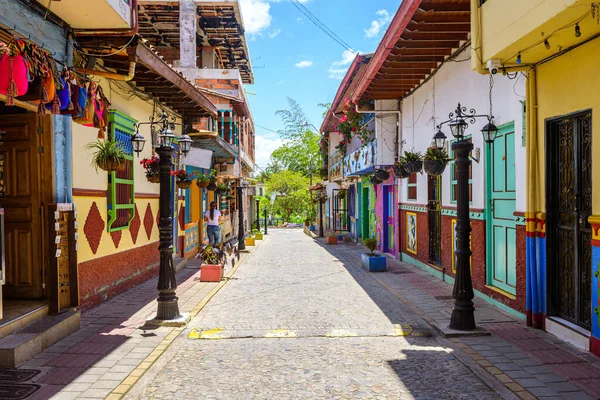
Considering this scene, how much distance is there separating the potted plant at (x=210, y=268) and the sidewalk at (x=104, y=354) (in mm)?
2292

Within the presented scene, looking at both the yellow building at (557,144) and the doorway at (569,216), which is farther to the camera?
the doorway at (569,216)

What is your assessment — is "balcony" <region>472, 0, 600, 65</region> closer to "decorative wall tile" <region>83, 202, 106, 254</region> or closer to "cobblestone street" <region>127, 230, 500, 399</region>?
"cobblestone street" <region>127, 230, 500, 399</region>

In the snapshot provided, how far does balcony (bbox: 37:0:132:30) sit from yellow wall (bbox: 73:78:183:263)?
1.56m

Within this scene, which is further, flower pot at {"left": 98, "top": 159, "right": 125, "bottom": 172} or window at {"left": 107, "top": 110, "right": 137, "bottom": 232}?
window at {"left": 107, "top": 110, "right": 137, "bottom": 232}

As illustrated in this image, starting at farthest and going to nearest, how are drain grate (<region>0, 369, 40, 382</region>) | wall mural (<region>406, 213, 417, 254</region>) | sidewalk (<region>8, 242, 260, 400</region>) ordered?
1. wall mural (<region>406, 213, 417, 254</region>)
2. drain grate (<region>0, 369, 40, 382</region>)
3. sidewalk (<region>8, 242, 260, 400</region>)

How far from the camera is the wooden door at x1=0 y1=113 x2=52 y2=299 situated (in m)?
6.67

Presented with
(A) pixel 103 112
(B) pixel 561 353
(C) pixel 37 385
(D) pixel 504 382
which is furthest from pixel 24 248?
(B) pixel 561 353

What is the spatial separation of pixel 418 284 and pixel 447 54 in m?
4.67

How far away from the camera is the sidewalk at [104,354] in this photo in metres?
4.80

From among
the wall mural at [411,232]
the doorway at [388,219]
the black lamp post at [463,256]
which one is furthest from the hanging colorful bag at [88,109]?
the doorway at [388,219]

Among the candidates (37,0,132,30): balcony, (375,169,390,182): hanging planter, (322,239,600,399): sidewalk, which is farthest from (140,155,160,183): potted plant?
(375,169,390,182): hanging planter

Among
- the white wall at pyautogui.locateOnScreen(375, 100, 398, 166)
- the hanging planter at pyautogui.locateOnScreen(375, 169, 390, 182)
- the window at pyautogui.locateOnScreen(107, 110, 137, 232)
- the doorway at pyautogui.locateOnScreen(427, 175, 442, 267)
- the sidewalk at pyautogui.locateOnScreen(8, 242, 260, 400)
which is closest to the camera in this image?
the sidewalk at pyautogui.locateOnScreen(8, 242, 260, 400)

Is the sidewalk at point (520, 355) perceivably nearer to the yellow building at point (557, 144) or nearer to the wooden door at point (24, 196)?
the yellow building at point (557, 144)

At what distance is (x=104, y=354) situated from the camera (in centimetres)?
581
